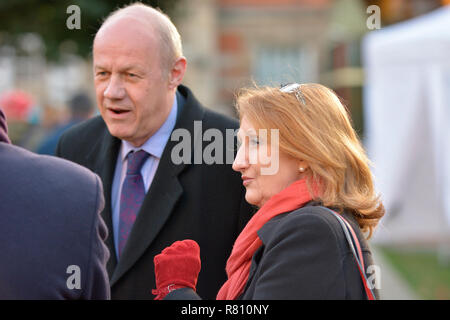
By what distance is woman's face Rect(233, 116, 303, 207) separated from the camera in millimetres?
2143

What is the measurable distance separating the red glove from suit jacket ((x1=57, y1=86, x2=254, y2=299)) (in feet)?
2.01

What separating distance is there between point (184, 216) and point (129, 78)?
633 mm

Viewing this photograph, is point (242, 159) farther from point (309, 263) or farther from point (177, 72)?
point (177, 72)

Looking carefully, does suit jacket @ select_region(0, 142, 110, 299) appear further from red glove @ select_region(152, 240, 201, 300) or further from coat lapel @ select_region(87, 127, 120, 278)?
coat lapel @ select_region(87, 127, 120, 278)

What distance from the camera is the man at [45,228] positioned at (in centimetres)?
174

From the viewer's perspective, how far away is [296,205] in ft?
6.73

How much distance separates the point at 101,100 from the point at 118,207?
469 mm

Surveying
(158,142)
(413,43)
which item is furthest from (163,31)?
(413,43)

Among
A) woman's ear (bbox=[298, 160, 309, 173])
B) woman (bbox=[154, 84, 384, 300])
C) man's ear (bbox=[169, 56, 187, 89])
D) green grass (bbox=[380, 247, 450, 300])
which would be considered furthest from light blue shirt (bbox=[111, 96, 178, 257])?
green grass (bbox=[380, 247, 450, 300])

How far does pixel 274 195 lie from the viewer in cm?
215

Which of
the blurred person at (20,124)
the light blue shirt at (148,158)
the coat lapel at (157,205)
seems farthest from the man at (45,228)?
the blurred person at (20,124)

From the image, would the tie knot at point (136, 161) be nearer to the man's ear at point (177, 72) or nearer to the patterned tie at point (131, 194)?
the patterned tie at point (131, 194)

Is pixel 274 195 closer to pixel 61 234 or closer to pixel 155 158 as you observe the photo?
pixel 61 234
